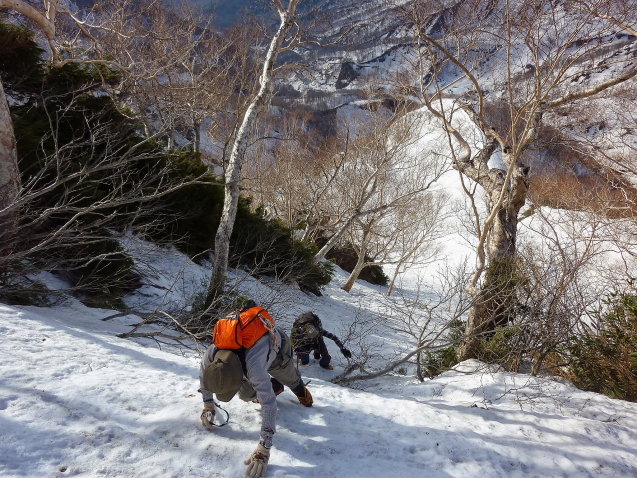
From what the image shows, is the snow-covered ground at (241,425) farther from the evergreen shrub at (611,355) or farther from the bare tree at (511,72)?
the bare tree at (511,72)

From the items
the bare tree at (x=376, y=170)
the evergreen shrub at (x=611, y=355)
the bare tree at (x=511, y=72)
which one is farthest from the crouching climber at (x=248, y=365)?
the bare tree at (x=376, y=170)

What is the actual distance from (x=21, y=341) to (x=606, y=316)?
6.16 meters

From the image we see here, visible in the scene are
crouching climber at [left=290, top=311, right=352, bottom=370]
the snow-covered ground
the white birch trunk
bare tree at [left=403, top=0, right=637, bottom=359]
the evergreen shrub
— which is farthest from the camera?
the white birch trunk

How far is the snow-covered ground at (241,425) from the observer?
7.46ft

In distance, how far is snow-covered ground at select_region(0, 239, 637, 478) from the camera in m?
2.27

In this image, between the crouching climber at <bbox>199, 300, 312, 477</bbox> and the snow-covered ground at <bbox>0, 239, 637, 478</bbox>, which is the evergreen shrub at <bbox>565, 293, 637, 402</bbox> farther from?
the crouching climber at <bbox>199, 300, 312, 477</bbox>

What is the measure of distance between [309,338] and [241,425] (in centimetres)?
276

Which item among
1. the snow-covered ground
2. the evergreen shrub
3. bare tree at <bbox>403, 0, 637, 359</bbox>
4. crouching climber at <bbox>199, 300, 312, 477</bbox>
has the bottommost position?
the snow-covered ground

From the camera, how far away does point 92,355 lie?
10.8ft

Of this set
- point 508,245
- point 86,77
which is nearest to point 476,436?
point 508,245

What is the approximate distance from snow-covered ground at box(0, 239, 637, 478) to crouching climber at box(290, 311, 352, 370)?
1.55 meters

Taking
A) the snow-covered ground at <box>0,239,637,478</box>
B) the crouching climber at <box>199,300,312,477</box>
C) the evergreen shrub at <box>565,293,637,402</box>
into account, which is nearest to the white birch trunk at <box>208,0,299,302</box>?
the snow-covered ground at <box>0,239,637,478</box>

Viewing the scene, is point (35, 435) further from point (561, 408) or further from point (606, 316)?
point (606, 316)

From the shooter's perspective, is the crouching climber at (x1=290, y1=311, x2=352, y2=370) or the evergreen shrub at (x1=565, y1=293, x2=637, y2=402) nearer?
the evergreen shrub at (x1=565, y1=293, x2=637, y2=402)
